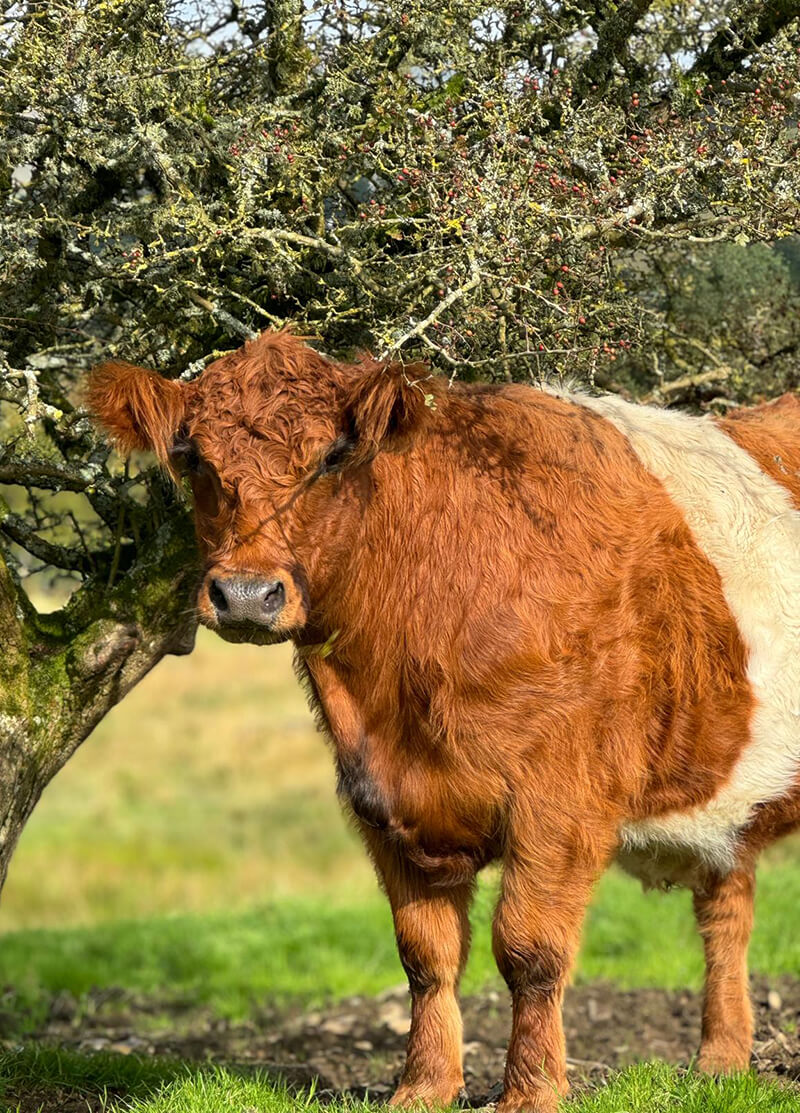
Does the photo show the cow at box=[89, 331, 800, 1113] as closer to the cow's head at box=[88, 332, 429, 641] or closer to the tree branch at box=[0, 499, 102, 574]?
the cow's head at box=[88, 332, 429, 641]

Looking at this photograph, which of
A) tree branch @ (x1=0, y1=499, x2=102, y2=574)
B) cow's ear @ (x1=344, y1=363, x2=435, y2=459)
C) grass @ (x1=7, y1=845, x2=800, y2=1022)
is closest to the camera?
cow's ear @ (x1=344, y1=363, x2=435, y2=459)

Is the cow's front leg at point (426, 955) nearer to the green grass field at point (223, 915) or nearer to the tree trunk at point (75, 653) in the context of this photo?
the green grass field at point (223, 915)

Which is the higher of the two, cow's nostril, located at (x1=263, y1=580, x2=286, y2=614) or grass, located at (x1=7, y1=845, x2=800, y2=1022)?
cow's nostril, located at (x1=263, y1=580, x2=286, y2=614)

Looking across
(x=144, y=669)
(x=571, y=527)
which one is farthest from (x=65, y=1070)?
(x=571, y=527)

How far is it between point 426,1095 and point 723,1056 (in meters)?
1.75

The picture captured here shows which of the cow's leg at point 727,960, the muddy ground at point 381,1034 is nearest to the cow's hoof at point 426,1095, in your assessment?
the muddy ground at point 381,1034

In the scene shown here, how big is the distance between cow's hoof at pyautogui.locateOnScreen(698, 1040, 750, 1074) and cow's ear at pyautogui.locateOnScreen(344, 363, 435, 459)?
3493mm

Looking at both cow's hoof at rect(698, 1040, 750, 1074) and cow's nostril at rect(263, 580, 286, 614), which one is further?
cow's hoof at rect(698, 1040, 750, 1074)

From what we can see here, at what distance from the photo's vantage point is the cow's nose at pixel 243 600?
5.14 meters

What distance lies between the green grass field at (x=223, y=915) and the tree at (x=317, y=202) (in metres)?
2.18

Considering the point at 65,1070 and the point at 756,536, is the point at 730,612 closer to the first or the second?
the point at 756,536

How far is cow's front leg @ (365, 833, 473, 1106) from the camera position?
6.30m

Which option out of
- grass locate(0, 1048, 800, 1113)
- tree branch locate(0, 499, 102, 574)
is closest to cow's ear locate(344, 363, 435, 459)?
tree branch locate(0, 499, 102, 574)

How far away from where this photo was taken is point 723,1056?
7074mm
